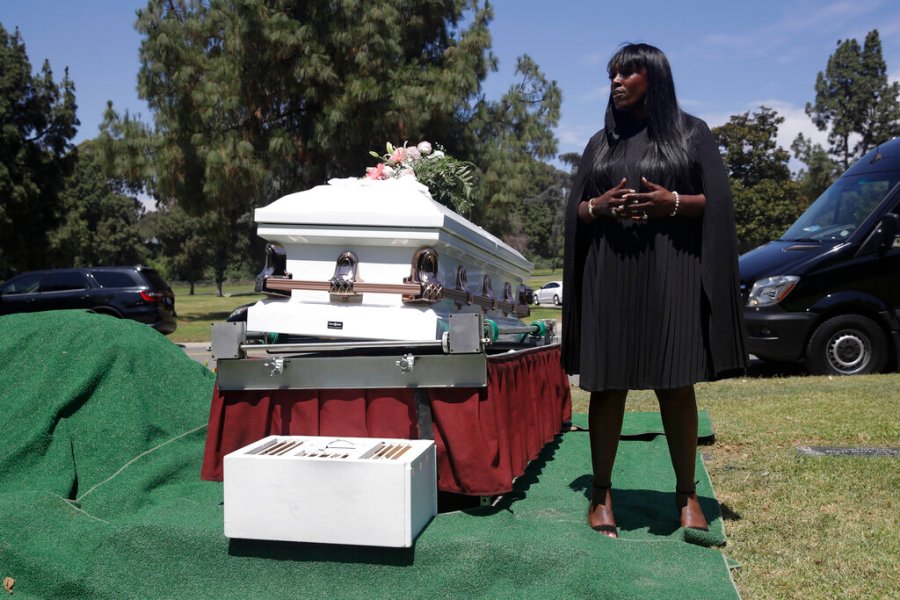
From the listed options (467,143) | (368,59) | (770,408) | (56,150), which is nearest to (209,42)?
(368,59)

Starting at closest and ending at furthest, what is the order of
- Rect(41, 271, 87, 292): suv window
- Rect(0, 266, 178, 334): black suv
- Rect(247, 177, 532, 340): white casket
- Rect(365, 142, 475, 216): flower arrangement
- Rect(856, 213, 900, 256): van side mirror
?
Rect(247, 177, 532, 340): white casket < Rect(365, 142, 475, 216): flower arrangement < Rect(856, 213, 900, 256): van side mirror < Rect(0, 266, 178, 334): black suv < Rect(41, 271, 87, 292): suv window

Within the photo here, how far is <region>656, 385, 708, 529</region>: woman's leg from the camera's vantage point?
295 cm

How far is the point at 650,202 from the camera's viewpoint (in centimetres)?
275

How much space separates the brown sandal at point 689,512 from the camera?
2.96 metres

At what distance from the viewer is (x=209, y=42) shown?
2144cm

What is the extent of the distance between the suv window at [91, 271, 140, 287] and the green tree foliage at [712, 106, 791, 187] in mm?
32419

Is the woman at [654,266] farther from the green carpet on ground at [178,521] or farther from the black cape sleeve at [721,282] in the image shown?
the green carpet on ground at [178,521]

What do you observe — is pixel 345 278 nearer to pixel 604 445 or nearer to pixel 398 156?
pixel 604 445

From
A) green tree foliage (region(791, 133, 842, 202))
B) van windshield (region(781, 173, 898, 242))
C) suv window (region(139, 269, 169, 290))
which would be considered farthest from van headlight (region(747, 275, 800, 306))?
green tree foliage (region(791, 133, 842, 202))

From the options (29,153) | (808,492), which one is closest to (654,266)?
(808,492)

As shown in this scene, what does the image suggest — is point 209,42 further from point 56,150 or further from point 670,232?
point 670,232

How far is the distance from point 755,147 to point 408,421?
41086 mm

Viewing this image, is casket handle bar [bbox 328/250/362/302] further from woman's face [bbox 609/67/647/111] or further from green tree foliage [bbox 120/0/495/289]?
green tree foliage [bbox 120/0/495/289]

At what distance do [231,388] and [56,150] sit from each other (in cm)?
2929
